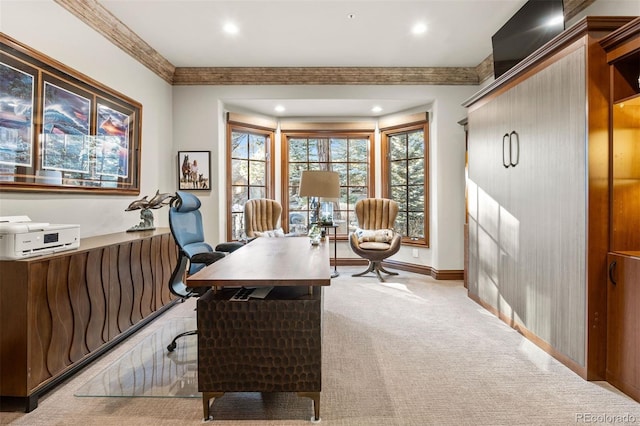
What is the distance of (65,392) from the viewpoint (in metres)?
1.96

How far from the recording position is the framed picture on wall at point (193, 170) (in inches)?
179

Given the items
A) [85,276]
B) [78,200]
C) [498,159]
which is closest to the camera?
[85,276]

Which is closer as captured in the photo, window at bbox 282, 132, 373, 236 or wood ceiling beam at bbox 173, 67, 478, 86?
wood ceiling beam at bbox 173, 67, 478, 86

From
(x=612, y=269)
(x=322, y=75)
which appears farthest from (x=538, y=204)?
(x=322, y=75)

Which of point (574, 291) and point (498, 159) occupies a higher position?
point (498, 159)

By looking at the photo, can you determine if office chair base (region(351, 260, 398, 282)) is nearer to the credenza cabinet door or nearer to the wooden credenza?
the credenza cabinet door

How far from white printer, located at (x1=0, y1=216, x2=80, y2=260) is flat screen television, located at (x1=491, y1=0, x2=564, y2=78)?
3.91 metres

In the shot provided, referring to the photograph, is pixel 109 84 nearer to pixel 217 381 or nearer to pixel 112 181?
pixel 112 181

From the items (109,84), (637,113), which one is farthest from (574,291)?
(109,84)

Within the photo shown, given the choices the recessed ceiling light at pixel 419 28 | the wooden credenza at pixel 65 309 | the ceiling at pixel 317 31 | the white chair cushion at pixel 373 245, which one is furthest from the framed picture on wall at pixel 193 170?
the recessed ceiling light at pixel 419 28

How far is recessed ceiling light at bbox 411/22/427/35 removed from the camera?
3471 mm

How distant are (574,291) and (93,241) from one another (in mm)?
3493

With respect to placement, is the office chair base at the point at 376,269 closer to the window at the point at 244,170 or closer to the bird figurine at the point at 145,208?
the window at the point at 244,170

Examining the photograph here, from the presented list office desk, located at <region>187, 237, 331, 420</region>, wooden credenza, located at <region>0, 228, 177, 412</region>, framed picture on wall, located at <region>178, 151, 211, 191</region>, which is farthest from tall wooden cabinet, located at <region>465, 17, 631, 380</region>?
framed picture on wall, located at <region>178, 151, 211, 191</region>
